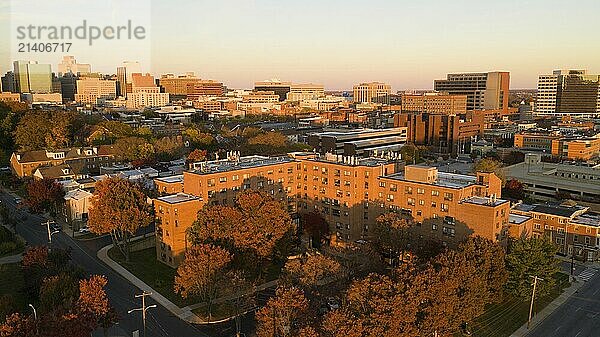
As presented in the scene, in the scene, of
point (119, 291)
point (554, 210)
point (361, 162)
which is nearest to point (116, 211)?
point (119, 291)

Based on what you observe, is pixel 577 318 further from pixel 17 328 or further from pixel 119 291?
pixel 17 328

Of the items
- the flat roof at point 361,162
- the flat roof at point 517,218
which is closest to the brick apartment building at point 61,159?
the flat roof at point 361,162

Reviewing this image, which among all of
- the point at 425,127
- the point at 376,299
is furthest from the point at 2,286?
the point at 425,127

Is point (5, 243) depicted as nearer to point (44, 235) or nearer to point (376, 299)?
point (44, 235)

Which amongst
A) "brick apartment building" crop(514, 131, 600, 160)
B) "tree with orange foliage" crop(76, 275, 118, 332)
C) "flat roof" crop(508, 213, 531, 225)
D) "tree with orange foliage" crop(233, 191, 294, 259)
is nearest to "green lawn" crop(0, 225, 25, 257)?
"tree with orange foliage" crop(76, 275, 118, 332)

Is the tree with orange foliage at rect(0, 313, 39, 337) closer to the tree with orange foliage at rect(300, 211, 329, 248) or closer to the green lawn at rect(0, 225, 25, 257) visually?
the green lawn at rect(0, 225, 25, 257)

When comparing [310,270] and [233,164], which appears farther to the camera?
[233,164]
